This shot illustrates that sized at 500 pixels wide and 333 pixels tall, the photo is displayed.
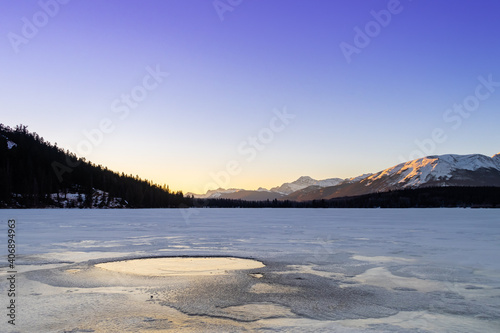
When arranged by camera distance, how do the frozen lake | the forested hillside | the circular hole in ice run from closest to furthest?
the frozen lake
the circular hole in ice
the forested hillside

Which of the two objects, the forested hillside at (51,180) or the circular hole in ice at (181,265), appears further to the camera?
the forested hillside at (51,180)

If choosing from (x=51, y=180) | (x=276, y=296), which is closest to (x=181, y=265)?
(x=276, y=296)

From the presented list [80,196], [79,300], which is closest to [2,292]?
[79,300]

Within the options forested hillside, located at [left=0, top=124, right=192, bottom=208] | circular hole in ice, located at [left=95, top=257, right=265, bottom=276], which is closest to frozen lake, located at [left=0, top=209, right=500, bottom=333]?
circular hole in ice, located at [left=95, top=257, right=265, bottom=276]

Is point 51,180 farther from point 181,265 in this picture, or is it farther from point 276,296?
point 276,296

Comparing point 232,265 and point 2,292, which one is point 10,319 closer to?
point 2,292

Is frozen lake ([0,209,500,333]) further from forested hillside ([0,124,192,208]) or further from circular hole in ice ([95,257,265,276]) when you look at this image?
forested hillside ([0,124,192,208])

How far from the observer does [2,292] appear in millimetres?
10250

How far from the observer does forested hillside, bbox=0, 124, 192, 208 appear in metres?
149

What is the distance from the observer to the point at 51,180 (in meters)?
160

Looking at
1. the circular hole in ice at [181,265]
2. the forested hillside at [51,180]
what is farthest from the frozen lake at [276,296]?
the forested hillside at [51,180]

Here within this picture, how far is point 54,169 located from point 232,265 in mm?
177863

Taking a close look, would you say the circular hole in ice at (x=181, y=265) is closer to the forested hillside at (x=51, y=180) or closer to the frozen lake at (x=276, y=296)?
the frozen lake at (x=276, y=296)

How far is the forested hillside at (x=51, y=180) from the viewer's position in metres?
149
